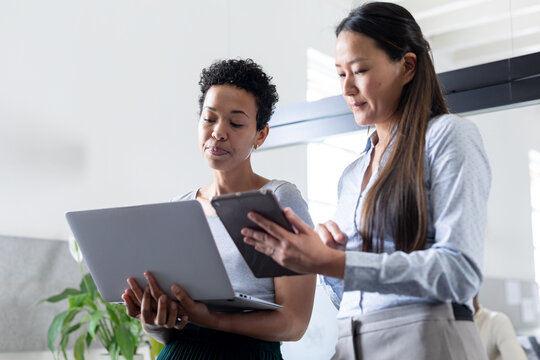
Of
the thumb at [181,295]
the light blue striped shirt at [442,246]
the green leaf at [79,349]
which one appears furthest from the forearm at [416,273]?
the green leaf at [79,349]

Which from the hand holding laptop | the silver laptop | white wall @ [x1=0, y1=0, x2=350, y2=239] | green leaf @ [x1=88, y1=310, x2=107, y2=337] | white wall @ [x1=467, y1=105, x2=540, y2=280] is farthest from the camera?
white wall @ [x1=0, y1=0, x2=350, y2=239]

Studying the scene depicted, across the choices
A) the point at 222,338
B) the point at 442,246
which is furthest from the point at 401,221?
the point at 222,338

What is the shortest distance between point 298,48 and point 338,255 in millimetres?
2977

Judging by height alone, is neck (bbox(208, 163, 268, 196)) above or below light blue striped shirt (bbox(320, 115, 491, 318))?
above

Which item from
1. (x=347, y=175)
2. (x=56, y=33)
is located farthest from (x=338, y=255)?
(x=56, y=33)

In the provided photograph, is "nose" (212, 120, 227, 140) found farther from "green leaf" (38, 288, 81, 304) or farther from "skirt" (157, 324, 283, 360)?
"green leaf" (38, 288, 81, 304)

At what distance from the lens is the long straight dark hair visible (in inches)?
38.0

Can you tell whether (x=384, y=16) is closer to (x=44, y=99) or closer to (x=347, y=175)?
(x=347, y=175)

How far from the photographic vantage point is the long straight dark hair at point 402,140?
3.17 feet

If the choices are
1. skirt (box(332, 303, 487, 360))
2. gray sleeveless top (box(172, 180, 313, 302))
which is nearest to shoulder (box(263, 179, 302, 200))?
gray sleeveless top (box(172, 180, 313, 302))

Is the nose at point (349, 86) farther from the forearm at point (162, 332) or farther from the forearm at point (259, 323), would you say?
the forearm at point (162, 332)

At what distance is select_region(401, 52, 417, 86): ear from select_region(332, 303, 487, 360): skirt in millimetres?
387

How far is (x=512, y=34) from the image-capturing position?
2.46 m

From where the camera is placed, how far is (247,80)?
1.49 metres
